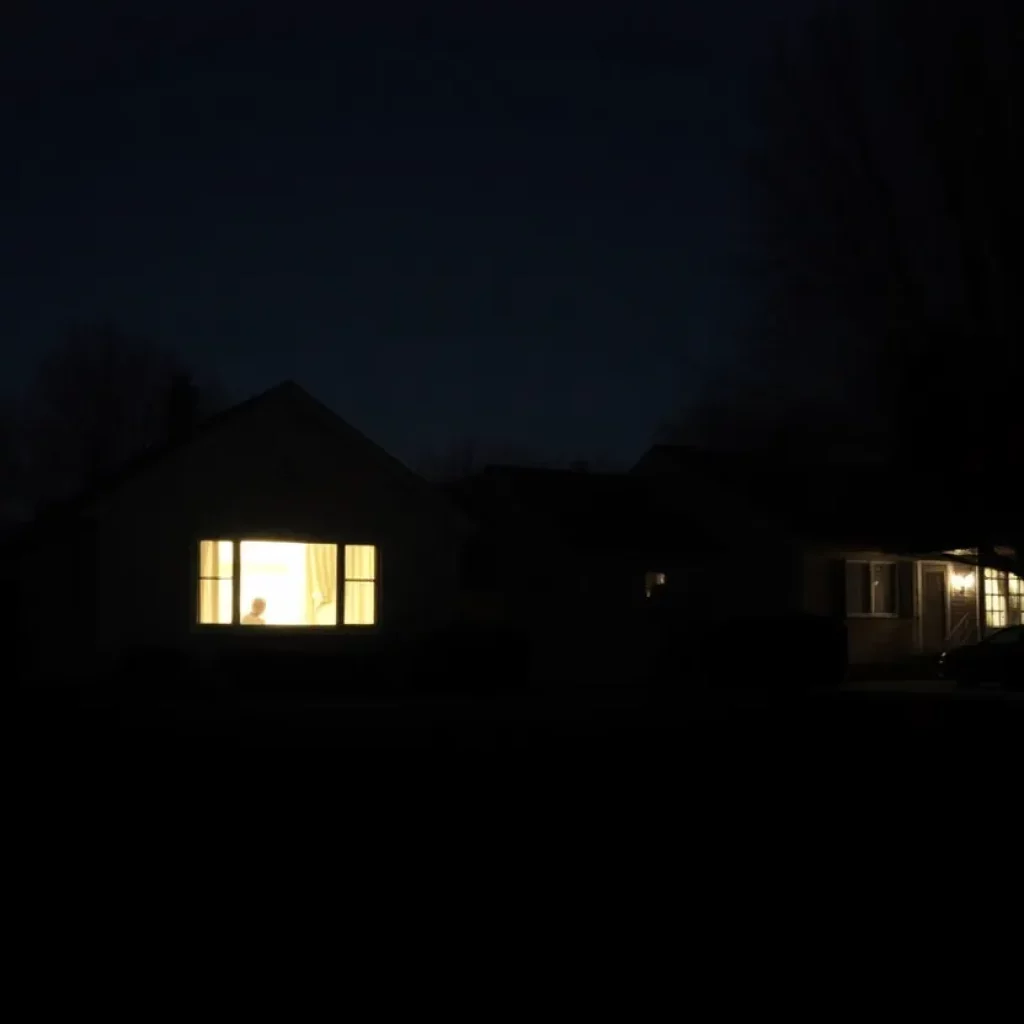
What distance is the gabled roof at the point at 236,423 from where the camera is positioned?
26.6m

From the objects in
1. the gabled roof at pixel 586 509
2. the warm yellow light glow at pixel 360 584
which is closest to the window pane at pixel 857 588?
the gabled roof at pixel 586 509

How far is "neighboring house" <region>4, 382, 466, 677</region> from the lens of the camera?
2642 centimetres

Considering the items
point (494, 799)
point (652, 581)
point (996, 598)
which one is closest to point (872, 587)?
point (996, 598)

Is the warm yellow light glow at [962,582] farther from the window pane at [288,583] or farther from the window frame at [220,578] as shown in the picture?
the window frame at [220,578]

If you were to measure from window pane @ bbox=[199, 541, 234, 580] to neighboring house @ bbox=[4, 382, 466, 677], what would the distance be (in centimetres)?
2

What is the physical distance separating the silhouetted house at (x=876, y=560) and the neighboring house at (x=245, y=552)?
9263 millimetres

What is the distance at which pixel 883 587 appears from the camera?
3603 centimetres

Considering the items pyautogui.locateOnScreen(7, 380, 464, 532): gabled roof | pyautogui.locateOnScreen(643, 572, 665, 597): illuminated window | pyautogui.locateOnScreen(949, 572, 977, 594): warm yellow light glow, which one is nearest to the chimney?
pyautogui.locateOnScreen(7, 380, 464, 532): gabled roof

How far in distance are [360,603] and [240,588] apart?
91.0 inches

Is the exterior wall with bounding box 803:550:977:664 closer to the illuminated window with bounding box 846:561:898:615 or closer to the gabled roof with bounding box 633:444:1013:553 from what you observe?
the illuminated window with bounding box 846:561:898:615

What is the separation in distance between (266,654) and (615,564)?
11047mm

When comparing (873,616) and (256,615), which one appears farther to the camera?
(873,616)

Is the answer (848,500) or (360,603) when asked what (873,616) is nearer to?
(848,500)

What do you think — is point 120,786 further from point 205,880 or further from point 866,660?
point 866,660
